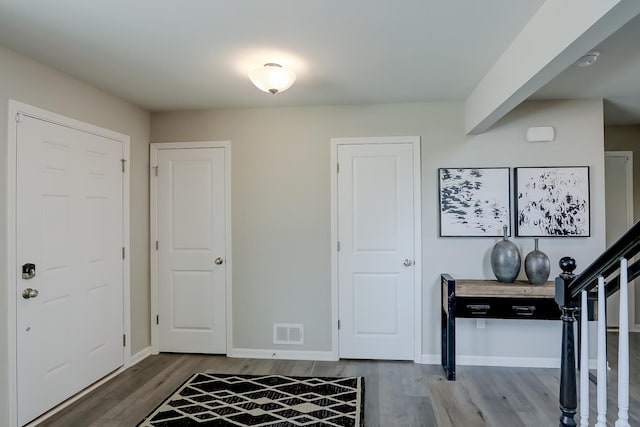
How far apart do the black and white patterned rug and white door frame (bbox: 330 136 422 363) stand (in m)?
0.68

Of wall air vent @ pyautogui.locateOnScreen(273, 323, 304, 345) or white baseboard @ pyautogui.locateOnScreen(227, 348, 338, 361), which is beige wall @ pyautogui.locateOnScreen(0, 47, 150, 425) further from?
wall air vent @ pyautogui.locateOnScreen(273, 323, 304, 345)

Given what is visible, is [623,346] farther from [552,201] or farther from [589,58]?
[552,201]

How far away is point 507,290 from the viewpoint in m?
3.18

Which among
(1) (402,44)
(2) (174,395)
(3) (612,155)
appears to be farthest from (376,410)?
(3) (612,155)

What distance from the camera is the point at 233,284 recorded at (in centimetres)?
385

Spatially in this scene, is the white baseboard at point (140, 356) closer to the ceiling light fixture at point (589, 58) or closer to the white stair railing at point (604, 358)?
the white stair railing at point (604, 358)

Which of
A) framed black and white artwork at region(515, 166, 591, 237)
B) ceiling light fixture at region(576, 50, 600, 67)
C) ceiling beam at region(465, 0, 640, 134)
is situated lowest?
framed black and white artwork at region(515, 166, 591, 237)

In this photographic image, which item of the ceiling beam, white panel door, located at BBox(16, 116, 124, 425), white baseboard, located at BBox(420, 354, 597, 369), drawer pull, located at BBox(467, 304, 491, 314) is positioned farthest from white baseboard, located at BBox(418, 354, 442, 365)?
white panel door, located at BBox(16, 116, 124, 425)

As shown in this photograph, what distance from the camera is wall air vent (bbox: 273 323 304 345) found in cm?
380

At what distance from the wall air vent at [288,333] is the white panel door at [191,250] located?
0.51 m

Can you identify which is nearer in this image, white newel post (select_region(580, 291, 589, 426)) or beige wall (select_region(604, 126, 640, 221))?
white newel post (select_region(580, 291, 589, 426))

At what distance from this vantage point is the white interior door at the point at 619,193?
455cm

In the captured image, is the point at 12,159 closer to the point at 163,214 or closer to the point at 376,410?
the point at 163,214

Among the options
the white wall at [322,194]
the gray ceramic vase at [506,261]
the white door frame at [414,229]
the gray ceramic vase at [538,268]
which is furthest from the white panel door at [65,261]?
the gray ceramic vase at [538,268]
